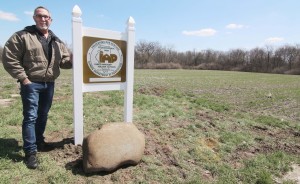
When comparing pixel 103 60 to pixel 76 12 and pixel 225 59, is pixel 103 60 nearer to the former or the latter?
pixel 76 12

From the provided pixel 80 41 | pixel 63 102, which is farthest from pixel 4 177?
pixel 63 102

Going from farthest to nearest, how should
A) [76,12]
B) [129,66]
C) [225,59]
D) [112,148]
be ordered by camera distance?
[225,59], [129,66], [76,12], [112,148]

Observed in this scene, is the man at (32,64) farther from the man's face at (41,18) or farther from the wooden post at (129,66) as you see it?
the wooden post at (129,66)

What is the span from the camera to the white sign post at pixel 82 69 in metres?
4.23

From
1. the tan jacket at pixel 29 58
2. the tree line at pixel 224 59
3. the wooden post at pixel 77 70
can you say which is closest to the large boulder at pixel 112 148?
the wooden post at pixel 77 70

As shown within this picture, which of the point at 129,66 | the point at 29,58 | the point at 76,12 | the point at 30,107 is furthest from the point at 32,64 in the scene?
the point at 129,66

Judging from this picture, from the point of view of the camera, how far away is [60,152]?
4.36 m

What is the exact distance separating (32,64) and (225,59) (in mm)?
88310

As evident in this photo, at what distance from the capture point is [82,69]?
440 cm

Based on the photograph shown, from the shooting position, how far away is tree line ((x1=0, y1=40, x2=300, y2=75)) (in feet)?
248

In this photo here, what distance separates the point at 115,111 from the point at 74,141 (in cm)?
273

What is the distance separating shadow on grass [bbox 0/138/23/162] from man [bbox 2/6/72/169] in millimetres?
253

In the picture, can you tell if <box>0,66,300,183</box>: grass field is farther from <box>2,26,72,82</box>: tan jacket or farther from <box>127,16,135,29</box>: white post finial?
<box>127,16,135,29</box>: white post finial

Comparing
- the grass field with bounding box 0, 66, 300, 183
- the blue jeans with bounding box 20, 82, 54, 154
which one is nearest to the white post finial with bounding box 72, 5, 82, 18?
the blue jeans with bounding box 20, 82, 54, 154
